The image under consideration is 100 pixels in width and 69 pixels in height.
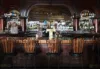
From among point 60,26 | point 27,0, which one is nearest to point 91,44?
point 60,26

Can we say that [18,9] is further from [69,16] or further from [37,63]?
[37,63]

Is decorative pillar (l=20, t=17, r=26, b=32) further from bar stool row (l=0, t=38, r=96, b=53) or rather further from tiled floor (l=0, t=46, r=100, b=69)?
bar stool row (l=0, t=38, r=96, b=53)

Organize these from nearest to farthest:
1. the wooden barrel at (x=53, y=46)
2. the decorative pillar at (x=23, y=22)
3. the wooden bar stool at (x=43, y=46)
Result: the wooden barrel at (x=53, y=46)
the wooden bar stool at (x=43, y=46)
the decorative pillar at (x=23, y=22)

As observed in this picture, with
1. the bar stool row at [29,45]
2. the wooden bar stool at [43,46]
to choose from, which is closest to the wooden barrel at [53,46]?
the bar stool row at [29,45]

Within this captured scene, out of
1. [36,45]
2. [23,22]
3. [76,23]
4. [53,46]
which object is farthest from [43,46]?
[76,23]

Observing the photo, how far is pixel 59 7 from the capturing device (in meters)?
10.1

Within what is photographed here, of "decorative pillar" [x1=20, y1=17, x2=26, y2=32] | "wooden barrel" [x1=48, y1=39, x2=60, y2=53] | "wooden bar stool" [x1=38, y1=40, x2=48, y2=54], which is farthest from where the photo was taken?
"decorative pillar" [x1=20, y1=17, x2=26, y2=32]

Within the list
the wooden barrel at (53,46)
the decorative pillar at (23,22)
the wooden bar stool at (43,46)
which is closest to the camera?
the wooden barrel at (53,46)

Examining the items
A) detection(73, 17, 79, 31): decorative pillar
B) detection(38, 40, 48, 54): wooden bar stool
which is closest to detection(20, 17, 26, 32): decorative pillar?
detection(73, 17, 79, 31): decorative pillar

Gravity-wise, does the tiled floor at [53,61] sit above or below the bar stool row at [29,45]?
below

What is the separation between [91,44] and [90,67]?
643 mm

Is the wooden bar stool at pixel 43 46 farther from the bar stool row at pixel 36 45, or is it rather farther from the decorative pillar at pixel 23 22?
the decorative pillar at pixel 23 22

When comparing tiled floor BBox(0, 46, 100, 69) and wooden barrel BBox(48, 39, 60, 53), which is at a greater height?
wooden barrel BBox(48, 39, 60, 53)

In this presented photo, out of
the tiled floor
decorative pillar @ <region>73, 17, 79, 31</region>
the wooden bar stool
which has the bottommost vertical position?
the tiled floor
